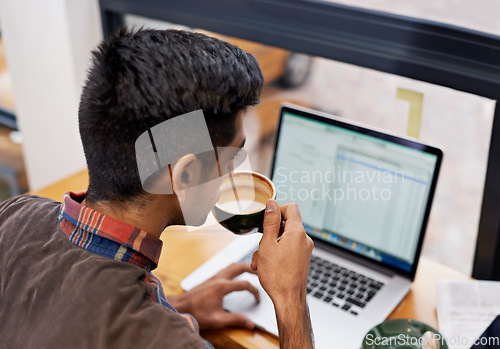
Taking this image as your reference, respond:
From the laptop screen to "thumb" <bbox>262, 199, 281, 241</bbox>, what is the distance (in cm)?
33

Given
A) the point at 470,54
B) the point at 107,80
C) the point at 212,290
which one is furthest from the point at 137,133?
the point at 470,54

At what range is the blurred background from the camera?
4.06ft

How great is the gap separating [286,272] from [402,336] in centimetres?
24

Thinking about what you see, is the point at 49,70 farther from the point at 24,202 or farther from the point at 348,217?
the point at 348,217

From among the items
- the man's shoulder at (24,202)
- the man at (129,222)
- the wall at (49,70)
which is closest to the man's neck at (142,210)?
the man at (129,222)

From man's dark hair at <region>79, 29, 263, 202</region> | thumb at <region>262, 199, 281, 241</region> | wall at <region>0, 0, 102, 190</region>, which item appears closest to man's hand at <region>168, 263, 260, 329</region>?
thumb at <region>262, 199, 281, 241</region>

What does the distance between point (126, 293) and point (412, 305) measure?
0.64 m

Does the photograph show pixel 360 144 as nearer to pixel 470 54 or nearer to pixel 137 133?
pixel 470 54

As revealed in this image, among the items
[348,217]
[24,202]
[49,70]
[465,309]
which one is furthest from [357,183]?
[49,70]

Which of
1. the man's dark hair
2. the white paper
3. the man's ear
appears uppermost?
the man's dark hair

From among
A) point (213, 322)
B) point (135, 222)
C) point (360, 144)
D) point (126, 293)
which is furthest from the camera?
point (360, 144)

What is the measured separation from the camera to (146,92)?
0.73 metres

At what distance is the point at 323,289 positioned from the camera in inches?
44.7

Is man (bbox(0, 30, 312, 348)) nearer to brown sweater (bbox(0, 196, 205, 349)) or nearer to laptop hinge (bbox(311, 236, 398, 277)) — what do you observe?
brown sweater (bbox(0, 196, 205, 349))
